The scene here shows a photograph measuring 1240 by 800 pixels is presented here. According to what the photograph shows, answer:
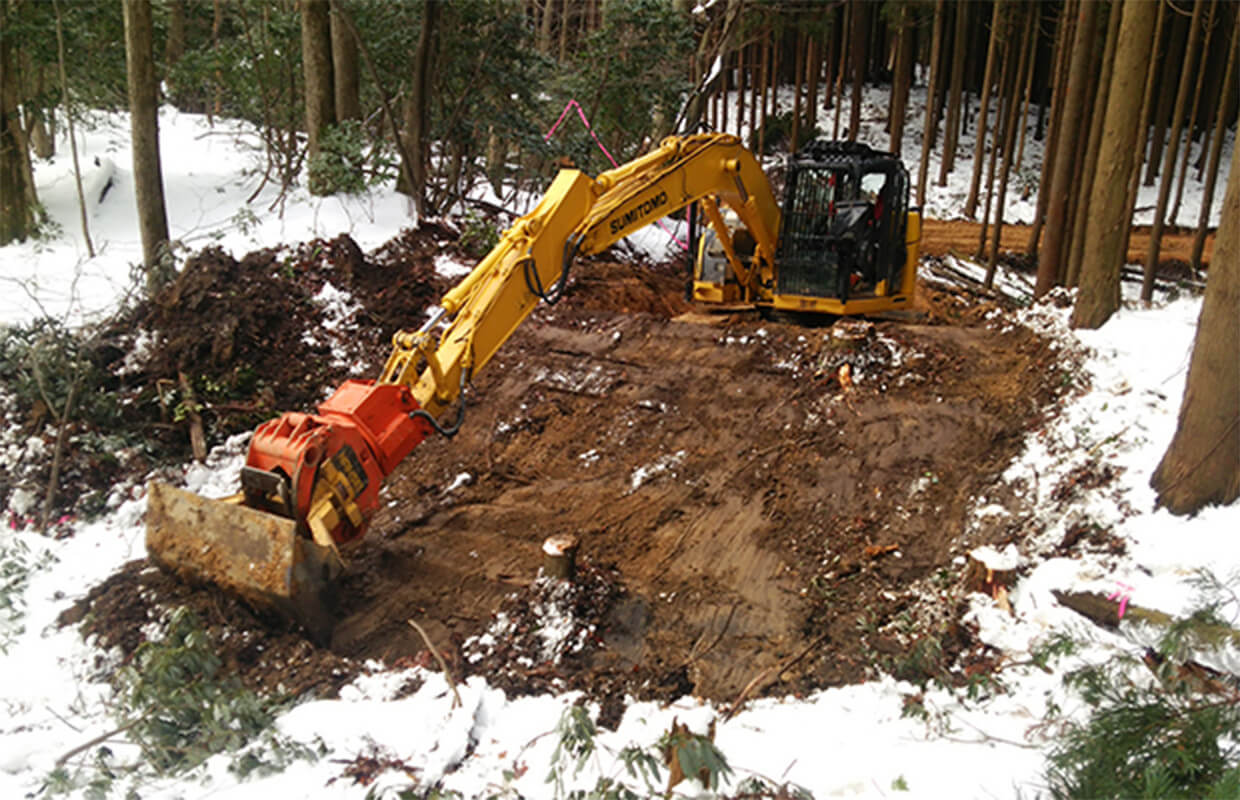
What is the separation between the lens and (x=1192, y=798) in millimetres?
2996

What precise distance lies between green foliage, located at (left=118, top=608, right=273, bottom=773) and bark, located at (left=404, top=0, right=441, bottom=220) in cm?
858

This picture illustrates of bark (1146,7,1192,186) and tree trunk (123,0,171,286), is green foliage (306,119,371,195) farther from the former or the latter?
bark (1146,7,1192,186)

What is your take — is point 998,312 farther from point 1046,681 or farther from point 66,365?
point 66,365

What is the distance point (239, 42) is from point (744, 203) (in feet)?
31.8

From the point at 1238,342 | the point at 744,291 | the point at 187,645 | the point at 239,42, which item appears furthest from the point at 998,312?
the point at 239,42

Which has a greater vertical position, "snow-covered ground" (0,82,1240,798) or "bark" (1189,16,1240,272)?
"bark" (1189,16,1240,272)

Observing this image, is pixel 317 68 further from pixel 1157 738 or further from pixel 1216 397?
pixel 1157 738

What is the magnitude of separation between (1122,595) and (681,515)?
3170 mm

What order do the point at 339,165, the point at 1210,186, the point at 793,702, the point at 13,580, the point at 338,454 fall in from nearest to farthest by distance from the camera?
the point at 793,702, the point at 338,454, the point at 13,580, the point at 339,165, the point at 1210,186

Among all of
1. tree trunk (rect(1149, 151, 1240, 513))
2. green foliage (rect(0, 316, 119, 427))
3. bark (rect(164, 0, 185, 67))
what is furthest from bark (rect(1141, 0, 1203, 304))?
bark (rect(164, 0, 185, 67))

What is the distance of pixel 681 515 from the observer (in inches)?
277

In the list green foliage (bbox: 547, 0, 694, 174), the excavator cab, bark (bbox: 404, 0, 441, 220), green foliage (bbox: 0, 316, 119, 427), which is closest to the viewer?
green foliage (bbox: 0, 316, 119, 427)

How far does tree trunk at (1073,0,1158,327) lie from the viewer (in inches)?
321

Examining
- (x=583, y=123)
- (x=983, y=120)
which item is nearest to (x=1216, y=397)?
(x=583, y=123)
